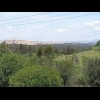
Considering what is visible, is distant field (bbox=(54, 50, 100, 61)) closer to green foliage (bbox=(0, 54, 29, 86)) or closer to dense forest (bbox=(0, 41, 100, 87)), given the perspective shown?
dense forest (bbox=(0, 41, 100, 87))

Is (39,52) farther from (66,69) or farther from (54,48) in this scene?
(66,69)

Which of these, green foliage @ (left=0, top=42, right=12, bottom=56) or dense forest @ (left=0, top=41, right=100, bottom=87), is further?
green foliage @ (left=0, top=42, right=12, bottom=56)

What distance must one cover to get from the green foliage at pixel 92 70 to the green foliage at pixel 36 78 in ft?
2.05

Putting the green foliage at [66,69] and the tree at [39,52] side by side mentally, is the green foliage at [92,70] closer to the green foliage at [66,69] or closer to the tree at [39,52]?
the green foliage at [66,69]

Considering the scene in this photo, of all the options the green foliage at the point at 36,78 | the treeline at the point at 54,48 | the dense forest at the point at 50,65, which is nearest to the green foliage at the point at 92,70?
the dense forest at the point at 50,65

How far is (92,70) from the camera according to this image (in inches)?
230

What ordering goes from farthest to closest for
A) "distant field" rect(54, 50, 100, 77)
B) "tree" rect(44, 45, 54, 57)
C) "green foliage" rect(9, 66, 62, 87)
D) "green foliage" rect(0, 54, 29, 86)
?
"tree" rect(44, 45, 54, 57) → "distant field" rect(54, 50, 100, 77) → "green foliage" rect(0, 54, 29, 86) → "green foliage" rect(9, 66, 62, 87)

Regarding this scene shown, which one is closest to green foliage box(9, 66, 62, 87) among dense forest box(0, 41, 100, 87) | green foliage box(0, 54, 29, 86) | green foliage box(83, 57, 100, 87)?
dense forest box(0, 41, 100, 87)

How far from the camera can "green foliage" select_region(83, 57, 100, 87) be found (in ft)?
19.0

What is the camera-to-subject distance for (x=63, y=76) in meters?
5.82

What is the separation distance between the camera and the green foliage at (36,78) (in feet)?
18.2
